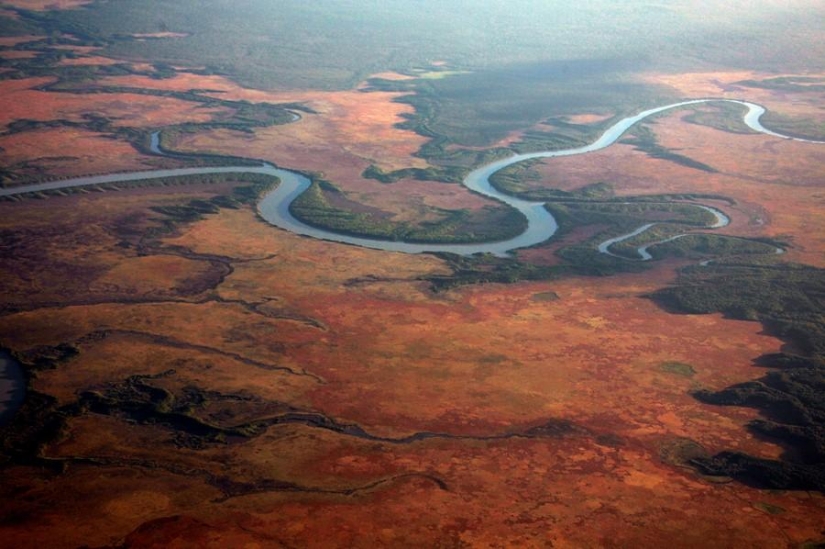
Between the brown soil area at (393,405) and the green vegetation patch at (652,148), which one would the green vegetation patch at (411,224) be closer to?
the brown soil area at (393,405)

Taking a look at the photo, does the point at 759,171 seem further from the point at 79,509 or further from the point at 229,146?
the point at 79,509

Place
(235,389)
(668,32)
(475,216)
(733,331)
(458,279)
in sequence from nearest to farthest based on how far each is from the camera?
1. (235,389)
2. (733,331)
3. (458,279)
4. (475,216)
5. (668,32)

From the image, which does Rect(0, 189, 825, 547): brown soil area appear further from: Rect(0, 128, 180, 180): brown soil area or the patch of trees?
Rect(0, 128, 180, 180): brown soil area

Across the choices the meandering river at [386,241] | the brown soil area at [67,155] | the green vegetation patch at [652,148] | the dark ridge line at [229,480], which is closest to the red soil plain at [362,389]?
the dark ridge line at [229,480]

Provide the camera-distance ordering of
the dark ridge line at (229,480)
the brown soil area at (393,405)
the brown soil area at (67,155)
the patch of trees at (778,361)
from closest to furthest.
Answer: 1. the brown soil area at (393,405)
2. the dark ridge line at (229,480)
3. the patch of trees at (778,361)
4. the brown soil area at (67,155)

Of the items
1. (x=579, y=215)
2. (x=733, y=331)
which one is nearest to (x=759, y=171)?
(x=579, y=215)

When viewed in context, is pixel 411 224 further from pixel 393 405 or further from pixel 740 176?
pixel 740 176

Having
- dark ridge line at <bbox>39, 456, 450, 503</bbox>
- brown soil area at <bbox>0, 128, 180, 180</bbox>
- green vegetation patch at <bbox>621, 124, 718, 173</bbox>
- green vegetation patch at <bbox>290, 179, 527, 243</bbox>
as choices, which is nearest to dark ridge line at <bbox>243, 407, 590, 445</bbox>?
dark ridge line at <bbox>39, 456, 450, 503</bbox>
